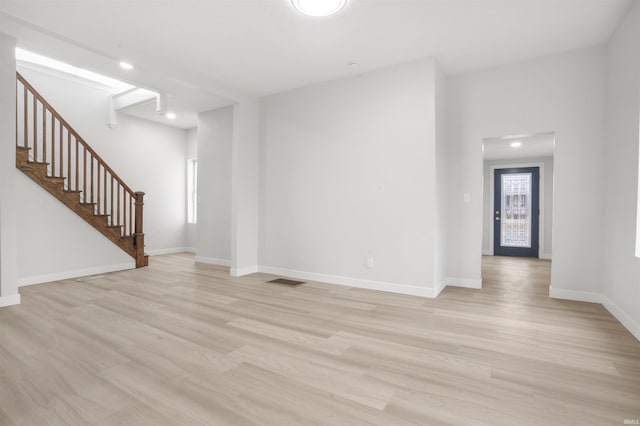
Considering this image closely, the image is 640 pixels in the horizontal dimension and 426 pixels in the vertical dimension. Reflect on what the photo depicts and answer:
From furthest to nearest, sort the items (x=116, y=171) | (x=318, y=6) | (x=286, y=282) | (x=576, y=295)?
(x=116, y=171) → (x=286, y=282) → (x=576, y=295) → (x=318, y=6)

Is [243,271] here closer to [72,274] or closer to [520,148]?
[72,274]

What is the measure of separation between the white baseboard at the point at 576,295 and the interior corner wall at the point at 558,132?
3cm

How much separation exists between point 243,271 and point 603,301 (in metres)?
4.60

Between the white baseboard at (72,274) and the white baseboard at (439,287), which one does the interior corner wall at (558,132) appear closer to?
the white baseboard at (439,287)

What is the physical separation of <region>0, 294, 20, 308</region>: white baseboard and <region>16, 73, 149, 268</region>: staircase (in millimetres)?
1843

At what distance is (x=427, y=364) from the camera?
2174mm

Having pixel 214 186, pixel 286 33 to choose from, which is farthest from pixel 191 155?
pixel 286 33

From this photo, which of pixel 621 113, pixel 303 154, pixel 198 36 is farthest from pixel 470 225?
pixel 198 36

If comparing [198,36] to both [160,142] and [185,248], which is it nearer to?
[160,142]

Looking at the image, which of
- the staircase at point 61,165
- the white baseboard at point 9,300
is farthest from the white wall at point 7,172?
the staircase at point 61,165

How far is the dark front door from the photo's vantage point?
7543mm

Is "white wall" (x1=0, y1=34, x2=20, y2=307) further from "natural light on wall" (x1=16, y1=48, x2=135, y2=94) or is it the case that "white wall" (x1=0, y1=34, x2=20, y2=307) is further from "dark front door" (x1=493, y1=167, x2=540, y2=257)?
"dark front door" (x1=493, y1=167, x2=540, y2=257)

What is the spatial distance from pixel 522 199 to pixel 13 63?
30.6 ft

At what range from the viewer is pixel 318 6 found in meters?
2.73
